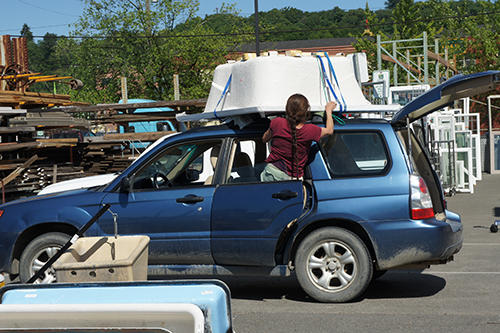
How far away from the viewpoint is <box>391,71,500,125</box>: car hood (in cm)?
721

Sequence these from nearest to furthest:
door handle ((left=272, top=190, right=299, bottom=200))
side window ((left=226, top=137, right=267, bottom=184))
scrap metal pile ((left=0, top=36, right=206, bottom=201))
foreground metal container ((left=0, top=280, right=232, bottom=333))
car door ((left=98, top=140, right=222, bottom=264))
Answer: foreground metal container ((left=0, top=280, right=232, bottom=333))
door handle ((left=272, top=190, right=299, bottom=200))
car door ((left=98, top=140, right=222, bottom=264))
side window ((left=226, top=137, right=267, bottom=184))
scrap metal pile ((left=0, top=36, right=206, bottom=201))

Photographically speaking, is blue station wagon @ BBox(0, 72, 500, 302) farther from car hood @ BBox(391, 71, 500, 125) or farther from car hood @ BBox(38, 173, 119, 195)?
car hood @ BBox(38, 173, 119, 195)

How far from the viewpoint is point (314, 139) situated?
7371 millimetres

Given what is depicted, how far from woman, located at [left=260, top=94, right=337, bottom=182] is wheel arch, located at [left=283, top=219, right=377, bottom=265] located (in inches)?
20.6

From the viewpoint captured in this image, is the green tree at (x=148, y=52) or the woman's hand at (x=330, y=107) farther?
the green tree at (x=148, y=52)

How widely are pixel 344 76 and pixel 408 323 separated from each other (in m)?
3.06

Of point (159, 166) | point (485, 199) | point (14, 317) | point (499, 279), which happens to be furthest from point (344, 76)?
point (485, 199)

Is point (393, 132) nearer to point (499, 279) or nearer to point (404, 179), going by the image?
point (404, 179)

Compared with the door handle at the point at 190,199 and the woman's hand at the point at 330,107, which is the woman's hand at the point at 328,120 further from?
the door handle at the point at 190,199

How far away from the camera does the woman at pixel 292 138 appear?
740 cm

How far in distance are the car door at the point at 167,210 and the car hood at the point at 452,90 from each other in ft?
6.58

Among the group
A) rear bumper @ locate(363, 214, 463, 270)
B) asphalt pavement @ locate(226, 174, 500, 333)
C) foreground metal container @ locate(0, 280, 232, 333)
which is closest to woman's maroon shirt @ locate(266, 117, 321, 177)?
rear bumper @ locate(363, 214, 463, 270)

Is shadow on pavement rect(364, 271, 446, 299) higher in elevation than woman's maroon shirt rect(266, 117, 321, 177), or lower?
lower

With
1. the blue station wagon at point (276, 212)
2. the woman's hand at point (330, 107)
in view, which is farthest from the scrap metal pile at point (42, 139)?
the woman's hand at point (330, 107)
